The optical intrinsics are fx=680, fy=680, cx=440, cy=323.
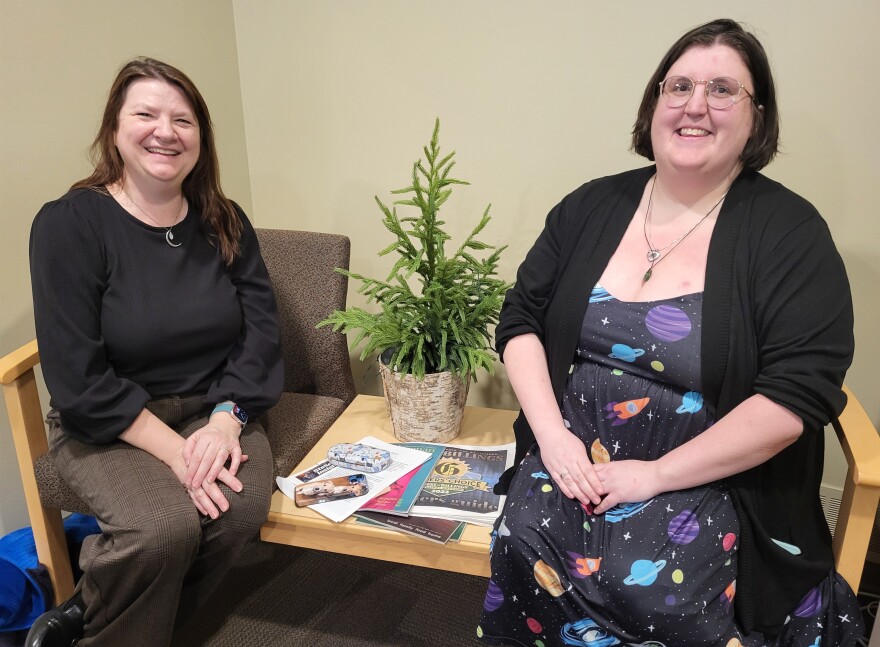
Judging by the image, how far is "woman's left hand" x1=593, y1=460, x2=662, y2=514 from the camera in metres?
1.34

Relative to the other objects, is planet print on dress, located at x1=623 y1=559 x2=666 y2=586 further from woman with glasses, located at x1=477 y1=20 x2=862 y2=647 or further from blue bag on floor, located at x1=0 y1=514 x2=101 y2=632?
blue bag on floor, located at x1=0 y1=514 x2=101 y2=632

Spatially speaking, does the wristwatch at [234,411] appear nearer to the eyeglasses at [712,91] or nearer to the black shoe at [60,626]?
the black shoe at [60,626]

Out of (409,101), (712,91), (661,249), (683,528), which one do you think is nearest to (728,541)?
(683,528)

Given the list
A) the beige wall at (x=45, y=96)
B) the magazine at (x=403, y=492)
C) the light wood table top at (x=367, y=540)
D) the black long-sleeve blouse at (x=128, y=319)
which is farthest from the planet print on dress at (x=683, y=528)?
the beige wall at (x=45, y=96)

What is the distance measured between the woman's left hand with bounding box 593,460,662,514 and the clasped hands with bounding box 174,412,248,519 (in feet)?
2.66

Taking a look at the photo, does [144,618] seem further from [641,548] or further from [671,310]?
[671,310]

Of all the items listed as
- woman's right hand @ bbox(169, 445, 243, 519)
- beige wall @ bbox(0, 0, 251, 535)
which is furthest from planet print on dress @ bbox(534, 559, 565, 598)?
beige wall @ bbox(0, 0, 251, 535)

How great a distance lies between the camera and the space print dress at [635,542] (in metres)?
1.25

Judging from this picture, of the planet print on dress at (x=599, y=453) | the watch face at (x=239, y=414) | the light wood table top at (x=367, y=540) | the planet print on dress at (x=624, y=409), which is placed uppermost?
the planet print on dress at (x=624, y=409)

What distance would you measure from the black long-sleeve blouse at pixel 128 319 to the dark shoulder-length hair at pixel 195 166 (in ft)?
0.12

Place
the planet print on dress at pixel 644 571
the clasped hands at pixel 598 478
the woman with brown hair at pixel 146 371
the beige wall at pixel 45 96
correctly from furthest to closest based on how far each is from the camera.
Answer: the beige wall at pixel 45 96
the woman with brown hair at pixel 146 371
the clasped hands at pixel 598 478
the planet print on dress at pixel 644 571

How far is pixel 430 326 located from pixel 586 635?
0.87 metres

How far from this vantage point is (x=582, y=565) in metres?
1.29

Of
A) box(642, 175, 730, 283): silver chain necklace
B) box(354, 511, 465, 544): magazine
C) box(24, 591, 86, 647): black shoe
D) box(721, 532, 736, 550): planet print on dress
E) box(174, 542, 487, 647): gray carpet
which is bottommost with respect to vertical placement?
box(174, 542, 487, 647): gray carpet
